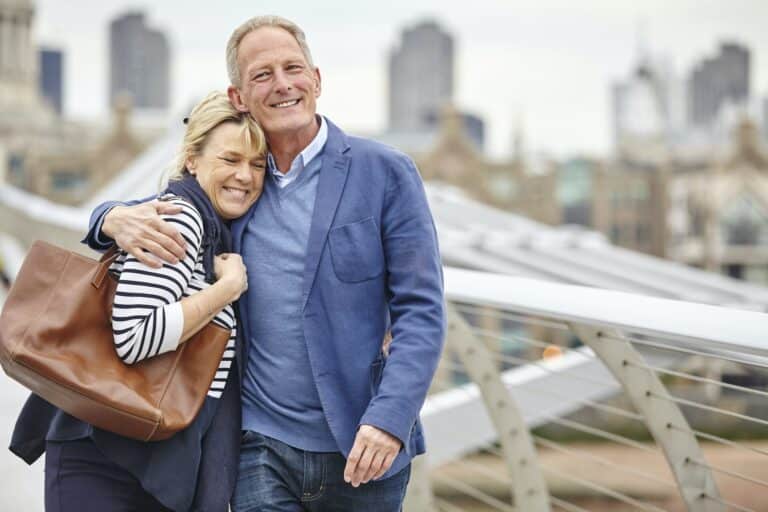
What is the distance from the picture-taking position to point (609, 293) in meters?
2.16

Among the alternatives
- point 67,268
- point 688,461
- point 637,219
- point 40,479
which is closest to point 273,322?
point 67,268

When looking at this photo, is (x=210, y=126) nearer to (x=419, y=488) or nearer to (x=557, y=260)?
(x=419, y=488)

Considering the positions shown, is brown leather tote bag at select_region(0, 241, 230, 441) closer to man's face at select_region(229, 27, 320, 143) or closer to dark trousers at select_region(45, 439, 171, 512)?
dark trousers at select_region(45, 439, 171, 512)

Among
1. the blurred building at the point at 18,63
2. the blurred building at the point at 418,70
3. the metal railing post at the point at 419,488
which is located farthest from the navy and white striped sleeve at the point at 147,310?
the blurred building at the point at 418,70

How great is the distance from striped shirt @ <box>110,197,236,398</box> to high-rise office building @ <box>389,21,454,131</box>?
6295 inches

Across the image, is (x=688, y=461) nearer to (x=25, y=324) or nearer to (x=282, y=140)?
(x=282, y=140)

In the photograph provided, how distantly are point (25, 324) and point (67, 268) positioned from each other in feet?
0.39

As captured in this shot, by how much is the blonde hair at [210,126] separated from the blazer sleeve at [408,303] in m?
0.26

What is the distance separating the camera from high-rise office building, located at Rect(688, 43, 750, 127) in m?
156

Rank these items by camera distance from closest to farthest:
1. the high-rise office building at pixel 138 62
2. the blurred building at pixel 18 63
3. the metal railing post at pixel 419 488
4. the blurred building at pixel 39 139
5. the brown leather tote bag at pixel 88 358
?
the brown leather tote bag at pixel 88 358 → the metal railing post at pixel 419 488 → the blurred building at pixel 39 139 → the blurred building at pixel 18 63 → the high-rise office building at pixel 138 62

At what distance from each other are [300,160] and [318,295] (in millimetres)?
267

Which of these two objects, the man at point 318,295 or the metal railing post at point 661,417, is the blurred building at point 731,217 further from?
the man at point 318,295

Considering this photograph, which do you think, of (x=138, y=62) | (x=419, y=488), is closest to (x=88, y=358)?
(x=419, y=488)

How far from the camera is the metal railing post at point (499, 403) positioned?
2.77 meters
